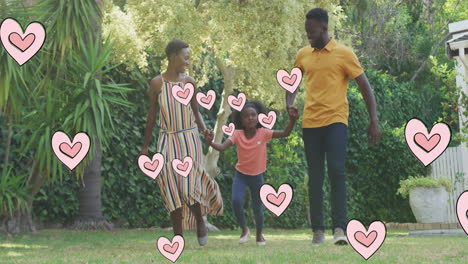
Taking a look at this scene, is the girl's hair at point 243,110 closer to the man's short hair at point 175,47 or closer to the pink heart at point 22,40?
the man's short hair at point 175,47

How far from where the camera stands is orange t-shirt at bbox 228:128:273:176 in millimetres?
7844

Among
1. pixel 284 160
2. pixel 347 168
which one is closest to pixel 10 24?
pixel 284 160

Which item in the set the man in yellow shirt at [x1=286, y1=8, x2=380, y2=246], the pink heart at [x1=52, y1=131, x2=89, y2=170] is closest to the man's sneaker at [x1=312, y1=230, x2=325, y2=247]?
the man in yellow shirt at [x1=286, y1=8, x2=380, y2=246]

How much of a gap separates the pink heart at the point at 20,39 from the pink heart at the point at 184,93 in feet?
5.13

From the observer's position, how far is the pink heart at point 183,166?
6.56 meters

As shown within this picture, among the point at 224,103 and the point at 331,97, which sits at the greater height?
the point at 224,103

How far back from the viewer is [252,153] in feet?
25.7

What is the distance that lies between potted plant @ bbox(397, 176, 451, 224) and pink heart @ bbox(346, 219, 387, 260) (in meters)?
9.01

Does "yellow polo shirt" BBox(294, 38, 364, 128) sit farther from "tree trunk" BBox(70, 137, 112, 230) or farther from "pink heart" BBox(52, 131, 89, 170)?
"tree trunk" BBox(70, 137, 112, 230)

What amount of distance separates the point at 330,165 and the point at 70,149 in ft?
8.81

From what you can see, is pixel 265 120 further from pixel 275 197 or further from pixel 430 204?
pixel 430 204

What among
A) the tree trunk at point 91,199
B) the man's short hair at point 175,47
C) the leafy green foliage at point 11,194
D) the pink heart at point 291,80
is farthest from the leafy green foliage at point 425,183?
the man's short hair at point 175,47

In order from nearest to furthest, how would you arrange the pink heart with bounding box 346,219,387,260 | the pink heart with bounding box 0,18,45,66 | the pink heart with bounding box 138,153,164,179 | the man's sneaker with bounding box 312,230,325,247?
the pink heart with bounding box 346,219,387,260 → the man's sneaker with bounding box 312,230,325,247 → the pink heart with bounding box 138,153,164,179 → the pink heart with bounding box 0,18,45,66

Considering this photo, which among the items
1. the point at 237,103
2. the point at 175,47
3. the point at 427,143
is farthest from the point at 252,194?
the point at 427,143
